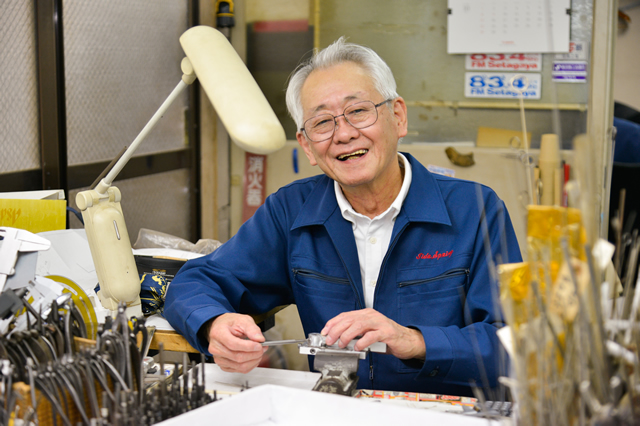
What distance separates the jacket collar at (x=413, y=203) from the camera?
1421 mm

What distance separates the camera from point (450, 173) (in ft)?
9.02

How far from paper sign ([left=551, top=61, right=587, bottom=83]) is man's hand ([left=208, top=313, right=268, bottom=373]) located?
2020 millimetres

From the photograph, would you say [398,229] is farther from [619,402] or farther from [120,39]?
[120,39]

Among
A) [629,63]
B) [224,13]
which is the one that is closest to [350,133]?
[224,13]

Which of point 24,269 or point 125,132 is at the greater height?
point 125,132

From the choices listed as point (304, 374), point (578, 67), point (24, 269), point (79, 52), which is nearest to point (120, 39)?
point (79, 52)

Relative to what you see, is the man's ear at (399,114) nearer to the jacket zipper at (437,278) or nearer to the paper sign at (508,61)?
the jacket zipper at (437,278)

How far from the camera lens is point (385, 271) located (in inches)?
55.1

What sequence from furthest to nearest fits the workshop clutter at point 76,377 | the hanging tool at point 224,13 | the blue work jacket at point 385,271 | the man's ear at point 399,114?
the hanging tool at point 224,13 → the man's ear at point 399,114 → the blue work jacket at point 385,271 → the workshop clutter at point 76,377

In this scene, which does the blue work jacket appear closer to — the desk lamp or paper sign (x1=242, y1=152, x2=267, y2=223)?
the desk lamp

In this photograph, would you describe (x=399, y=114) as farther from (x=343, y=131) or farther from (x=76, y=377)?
(x=76, y=377)

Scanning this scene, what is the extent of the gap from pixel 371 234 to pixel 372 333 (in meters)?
0.44

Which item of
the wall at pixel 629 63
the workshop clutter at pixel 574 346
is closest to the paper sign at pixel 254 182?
the wall at pixel 629 63

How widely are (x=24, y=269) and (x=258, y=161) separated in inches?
79.2
